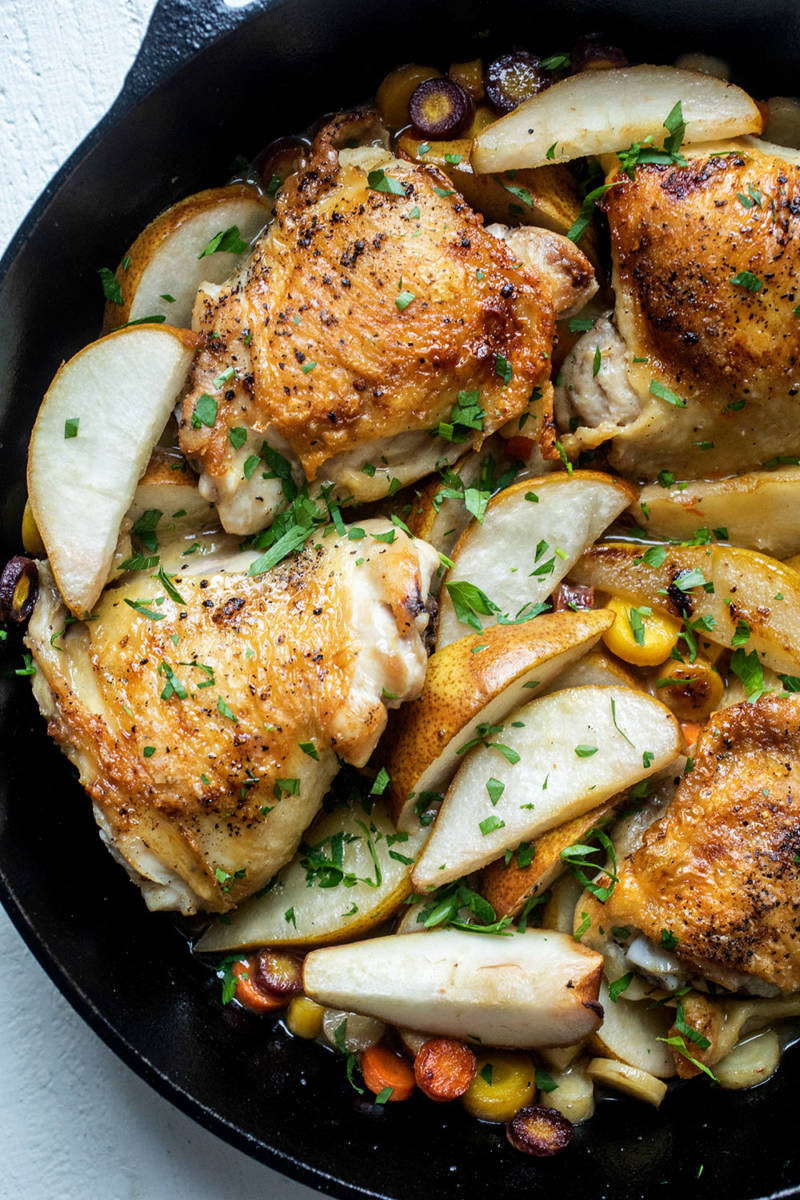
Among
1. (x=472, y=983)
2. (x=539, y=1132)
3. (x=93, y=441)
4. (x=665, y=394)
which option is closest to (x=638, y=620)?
(x=665, y=394)

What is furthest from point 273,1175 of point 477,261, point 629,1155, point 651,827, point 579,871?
point 477,261

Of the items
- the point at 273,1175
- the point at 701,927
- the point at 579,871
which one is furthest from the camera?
the point at 273,1175

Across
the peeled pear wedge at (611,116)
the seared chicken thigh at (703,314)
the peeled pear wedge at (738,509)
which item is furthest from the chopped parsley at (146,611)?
the peeled pear wedge at (611,116)

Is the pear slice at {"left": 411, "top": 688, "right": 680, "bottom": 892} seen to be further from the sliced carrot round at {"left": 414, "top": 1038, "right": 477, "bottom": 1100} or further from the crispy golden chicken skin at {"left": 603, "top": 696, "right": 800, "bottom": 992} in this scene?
the sliced carrot round at {"left": 414, "top": 1038, "right": 477, "bottom": 1100}

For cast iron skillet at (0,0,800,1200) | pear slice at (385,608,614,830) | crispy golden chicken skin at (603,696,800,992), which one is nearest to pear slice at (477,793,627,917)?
crispy golden chicken skin at (603,696,800,992)

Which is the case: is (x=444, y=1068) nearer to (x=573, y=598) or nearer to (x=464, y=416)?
(x=573, y=598)

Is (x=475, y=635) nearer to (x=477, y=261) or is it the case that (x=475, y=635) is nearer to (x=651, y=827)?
(x=651, y=827)

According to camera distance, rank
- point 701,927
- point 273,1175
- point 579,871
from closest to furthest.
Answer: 1. point 701,927
2. point 579,871
3. point 273,1175
